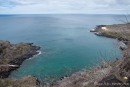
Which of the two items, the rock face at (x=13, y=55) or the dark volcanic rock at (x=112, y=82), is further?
the rock face at (x=13, y=55)

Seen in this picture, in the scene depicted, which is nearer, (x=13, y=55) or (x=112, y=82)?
(x=112, y=82)

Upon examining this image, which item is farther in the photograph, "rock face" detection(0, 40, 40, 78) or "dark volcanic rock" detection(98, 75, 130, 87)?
"rock face" detection(0, 40, 40, 78)

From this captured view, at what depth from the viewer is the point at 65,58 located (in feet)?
146

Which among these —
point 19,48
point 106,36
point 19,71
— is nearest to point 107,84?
point 19,71

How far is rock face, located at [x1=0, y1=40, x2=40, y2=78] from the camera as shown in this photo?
3993 cm

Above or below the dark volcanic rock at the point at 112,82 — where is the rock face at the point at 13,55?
below

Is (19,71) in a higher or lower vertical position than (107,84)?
lower

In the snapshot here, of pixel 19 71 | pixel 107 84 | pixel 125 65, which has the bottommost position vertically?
pixel 19 71

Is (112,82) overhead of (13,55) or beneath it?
overhead

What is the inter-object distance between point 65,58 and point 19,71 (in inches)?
495

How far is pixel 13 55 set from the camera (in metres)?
47.6

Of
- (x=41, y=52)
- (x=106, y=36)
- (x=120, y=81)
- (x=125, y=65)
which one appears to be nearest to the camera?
(x=120, y=81)

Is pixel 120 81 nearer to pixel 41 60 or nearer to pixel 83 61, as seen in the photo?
pixel 83 61

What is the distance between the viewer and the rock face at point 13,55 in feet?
→ 131
